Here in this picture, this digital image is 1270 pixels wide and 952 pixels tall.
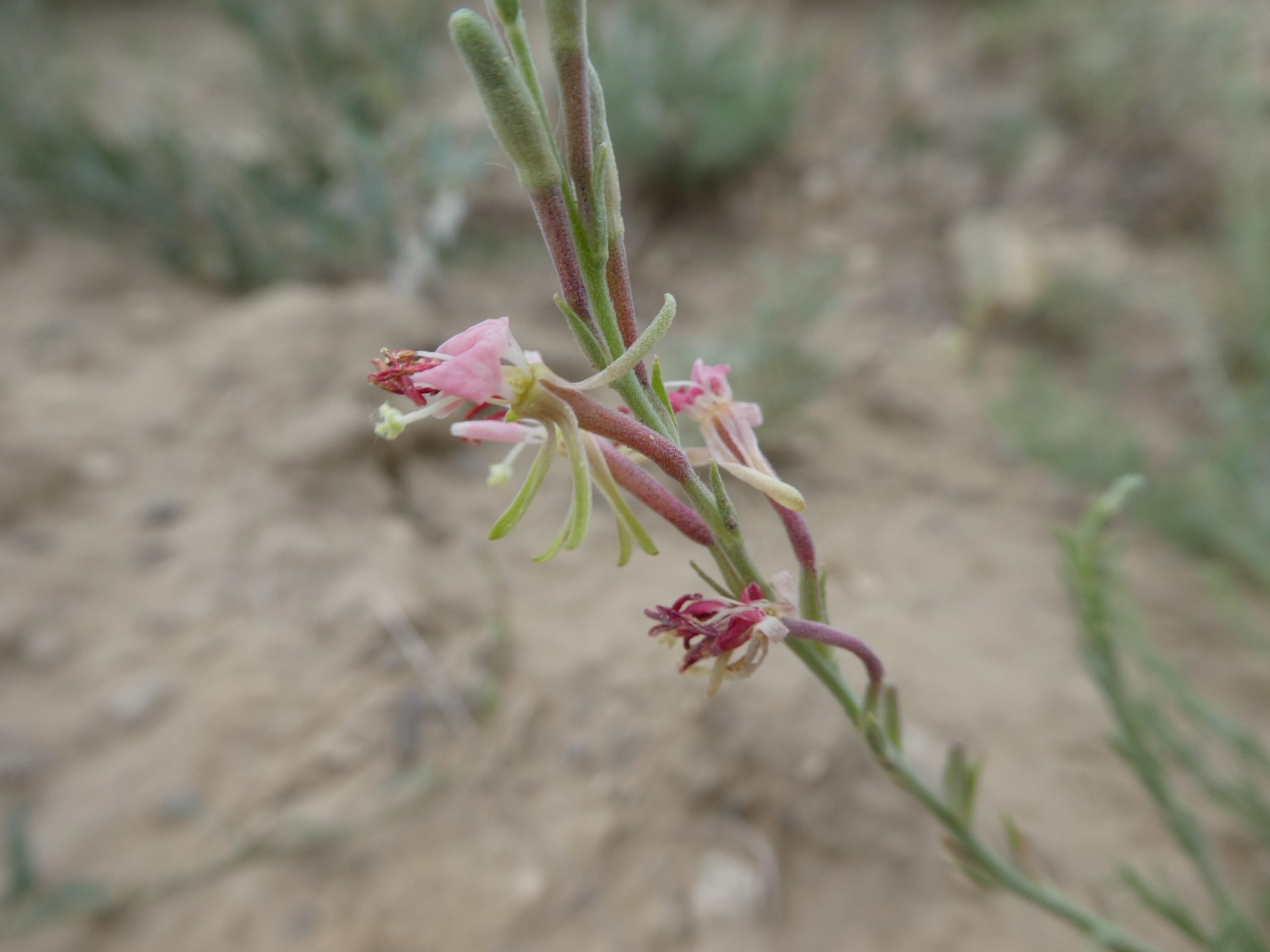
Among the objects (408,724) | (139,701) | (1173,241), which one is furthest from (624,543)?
(1173,241)

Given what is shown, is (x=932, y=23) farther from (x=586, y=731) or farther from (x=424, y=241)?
(x=586, y=731)

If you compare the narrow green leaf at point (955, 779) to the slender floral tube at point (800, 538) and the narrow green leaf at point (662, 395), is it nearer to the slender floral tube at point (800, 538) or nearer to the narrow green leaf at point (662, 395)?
the slender floral tube at point (800, 538)

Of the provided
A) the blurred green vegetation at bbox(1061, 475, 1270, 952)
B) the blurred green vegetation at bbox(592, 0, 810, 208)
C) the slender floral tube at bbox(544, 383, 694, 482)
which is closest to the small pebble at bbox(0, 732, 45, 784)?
the slender floral tube at bbox(544, 383, 694, 482)

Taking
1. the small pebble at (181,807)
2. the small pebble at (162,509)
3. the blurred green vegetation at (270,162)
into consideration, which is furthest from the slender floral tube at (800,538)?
the blurred green vegetation at (270,162)

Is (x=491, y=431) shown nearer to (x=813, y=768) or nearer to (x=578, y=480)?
(x=578, y=480)

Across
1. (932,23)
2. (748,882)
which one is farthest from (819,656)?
(932,23)

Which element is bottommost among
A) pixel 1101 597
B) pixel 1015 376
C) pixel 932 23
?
pixel 1101 597
